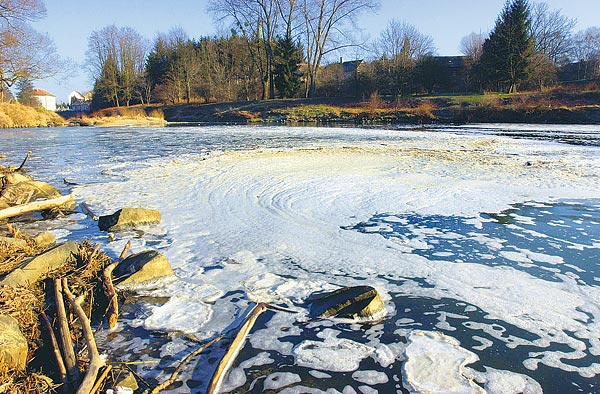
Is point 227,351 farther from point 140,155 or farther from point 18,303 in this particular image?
point 140,155

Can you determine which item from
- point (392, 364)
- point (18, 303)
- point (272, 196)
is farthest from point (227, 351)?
point (272, 196)

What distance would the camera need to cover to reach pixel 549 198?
6957 mm

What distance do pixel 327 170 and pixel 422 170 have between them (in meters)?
2.17

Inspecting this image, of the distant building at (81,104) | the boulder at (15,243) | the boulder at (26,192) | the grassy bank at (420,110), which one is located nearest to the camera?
the boulder at (15,243)

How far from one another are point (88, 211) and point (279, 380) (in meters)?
5.02

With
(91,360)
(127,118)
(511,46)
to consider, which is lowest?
(91,360)

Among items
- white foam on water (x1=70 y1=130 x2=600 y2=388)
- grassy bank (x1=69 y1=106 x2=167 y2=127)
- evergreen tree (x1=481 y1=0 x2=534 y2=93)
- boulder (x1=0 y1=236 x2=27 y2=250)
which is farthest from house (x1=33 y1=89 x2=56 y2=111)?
boulder (x1=0 y1=236 x2=27 y2=250)

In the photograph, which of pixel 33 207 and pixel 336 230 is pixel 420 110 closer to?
pixel 336 230

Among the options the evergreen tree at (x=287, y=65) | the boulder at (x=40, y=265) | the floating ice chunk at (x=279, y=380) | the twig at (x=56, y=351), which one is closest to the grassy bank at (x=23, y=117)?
the evergreen tree at (x=287, y=65)

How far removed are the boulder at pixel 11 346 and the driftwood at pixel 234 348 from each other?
1.14 metres

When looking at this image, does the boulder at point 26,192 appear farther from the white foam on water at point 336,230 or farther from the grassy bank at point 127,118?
the grassy bank at point 127,118

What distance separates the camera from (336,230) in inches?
222

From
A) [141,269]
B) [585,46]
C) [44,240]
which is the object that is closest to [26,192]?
[44,240]

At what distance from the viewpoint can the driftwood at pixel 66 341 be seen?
8.48 feet
